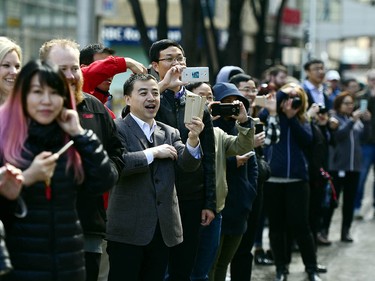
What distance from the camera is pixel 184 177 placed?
23.2ft

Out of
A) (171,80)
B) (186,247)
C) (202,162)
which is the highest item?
(171,80)

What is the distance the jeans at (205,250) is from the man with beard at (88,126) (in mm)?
1730

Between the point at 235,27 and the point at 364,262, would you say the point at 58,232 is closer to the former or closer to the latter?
the point at 364,262

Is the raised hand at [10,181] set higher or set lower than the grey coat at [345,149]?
higher

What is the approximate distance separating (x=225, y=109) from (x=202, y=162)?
26.2 inches

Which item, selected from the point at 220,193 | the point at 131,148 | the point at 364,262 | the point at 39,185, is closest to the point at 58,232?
the point at 39,185

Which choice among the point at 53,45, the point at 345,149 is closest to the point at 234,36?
the point at 345,149

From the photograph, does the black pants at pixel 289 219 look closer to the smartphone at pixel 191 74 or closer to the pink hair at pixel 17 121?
the smartphone at pixel 191 74

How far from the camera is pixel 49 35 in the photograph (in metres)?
31.0

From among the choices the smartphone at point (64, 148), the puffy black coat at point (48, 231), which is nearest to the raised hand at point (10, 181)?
the puffy black coat at point (48, 231)

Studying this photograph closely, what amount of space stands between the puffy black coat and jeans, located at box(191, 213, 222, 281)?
→ 274 cm

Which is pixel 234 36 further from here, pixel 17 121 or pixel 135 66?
pixel 17 121

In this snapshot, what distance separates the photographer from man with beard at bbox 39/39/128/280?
558 centimetres

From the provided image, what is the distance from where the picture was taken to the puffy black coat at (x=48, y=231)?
15.1 ft
